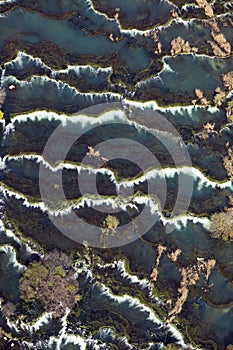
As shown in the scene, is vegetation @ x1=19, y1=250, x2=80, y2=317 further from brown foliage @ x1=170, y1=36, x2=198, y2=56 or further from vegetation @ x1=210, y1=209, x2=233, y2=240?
brown foliage @ x1=170, y1=36, x2=198, y2=56

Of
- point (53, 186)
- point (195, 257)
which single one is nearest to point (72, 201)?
point (53, 186)

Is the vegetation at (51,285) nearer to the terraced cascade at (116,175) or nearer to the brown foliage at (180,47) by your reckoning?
the terraced cascade at (116,175)

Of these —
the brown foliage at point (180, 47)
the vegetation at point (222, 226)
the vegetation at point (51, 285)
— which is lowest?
the vegetation at point (51, 285)

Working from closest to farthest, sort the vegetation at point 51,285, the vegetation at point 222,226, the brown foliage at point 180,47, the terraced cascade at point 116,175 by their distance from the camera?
the vegetation at point 51,285 < the terraced cascade at point 116,175 < the vegetation at point 222,226 < the brown foliage at point 180,47

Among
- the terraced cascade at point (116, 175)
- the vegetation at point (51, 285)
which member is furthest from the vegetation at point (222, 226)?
the vegetation at point (51, 285)

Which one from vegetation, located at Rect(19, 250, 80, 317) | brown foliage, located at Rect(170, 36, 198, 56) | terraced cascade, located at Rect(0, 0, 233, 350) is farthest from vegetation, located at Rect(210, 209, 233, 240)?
brown foliage, located at Rect(170, 36, 198, 56)

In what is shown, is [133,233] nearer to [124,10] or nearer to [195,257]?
[195,257]

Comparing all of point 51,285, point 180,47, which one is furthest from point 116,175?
point 180,47
